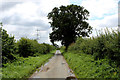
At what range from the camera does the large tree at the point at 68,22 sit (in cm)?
4178

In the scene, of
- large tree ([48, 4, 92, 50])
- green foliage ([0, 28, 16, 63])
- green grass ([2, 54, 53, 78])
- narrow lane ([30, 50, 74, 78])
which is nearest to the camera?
green grass ([2, 54, 53, 78])

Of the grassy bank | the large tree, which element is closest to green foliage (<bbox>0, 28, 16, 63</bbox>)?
the grassy bank

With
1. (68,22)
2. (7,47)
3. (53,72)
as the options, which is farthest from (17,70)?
(68,22)

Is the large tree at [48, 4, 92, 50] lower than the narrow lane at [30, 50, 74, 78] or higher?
Answer: higher

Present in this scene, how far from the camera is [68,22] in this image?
42.0m

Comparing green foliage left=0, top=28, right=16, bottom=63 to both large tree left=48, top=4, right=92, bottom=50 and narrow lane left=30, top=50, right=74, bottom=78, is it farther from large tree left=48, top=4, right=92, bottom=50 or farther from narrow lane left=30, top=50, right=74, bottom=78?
large tree left=48, top=4, right=92, bottom=50

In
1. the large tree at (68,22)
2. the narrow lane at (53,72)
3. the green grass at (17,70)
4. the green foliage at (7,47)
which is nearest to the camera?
the green grass at (17,70)

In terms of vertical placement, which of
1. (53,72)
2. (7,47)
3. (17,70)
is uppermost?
(7,47)

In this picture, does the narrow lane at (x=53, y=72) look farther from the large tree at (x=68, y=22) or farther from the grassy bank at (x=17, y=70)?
the large tree at (x=68, y=22)

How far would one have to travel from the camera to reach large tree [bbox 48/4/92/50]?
4178cm

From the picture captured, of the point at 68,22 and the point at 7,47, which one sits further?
the point at 68,22

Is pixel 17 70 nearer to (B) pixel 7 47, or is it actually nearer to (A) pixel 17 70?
(A) pixel 17 70

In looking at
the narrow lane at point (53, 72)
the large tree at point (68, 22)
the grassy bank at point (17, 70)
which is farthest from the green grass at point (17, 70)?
the large tree at point (68, 22)

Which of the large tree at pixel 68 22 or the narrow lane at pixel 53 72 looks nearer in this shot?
the narrow lane at pixel 53 72
